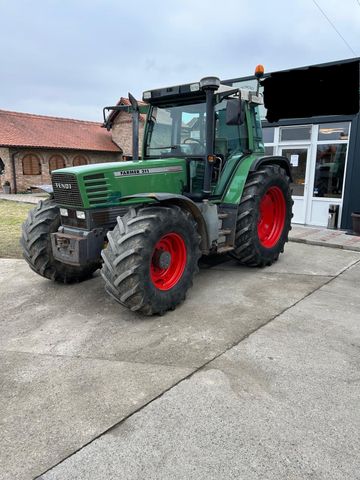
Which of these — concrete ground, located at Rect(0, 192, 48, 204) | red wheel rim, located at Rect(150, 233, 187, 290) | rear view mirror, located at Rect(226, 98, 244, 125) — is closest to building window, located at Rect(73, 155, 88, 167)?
concrete ground, located at Rect(0, 192, 48, 204)

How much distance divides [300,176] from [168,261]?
6480mm

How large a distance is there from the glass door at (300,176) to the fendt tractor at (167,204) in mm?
3698

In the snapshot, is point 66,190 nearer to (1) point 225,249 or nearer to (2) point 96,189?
(2) point 96,189

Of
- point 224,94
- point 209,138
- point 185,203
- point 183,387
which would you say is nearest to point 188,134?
point 209,138

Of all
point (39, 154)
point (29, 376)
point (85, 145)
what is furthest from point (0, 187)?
point (29, 376)

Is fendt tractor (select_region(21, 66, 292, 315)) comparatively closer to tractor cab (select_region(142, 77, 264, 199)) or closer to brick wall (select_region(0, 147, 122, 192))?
tractor cab (select_region(142, 77, 264, 199))

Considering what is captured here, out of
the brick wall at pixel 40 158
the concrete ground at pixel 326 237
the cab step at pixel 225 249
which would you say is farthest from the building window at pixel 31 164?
the cab step at pixel 225 249

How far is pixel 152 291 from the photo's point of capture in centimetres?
347

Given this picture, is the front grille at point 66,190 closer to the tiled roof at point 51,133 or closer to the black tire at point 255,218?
the black tire at point 255,218

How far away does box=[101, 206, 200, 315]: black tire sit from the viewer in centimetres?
328

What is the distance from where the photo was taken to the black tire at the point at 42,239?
414 cm

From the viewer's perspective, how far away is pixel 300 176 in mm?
9188

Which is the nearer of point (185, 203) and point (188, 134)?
point (185, 203)

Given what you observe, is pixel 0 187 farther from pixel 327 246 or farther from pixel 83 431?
pixel 83 431
